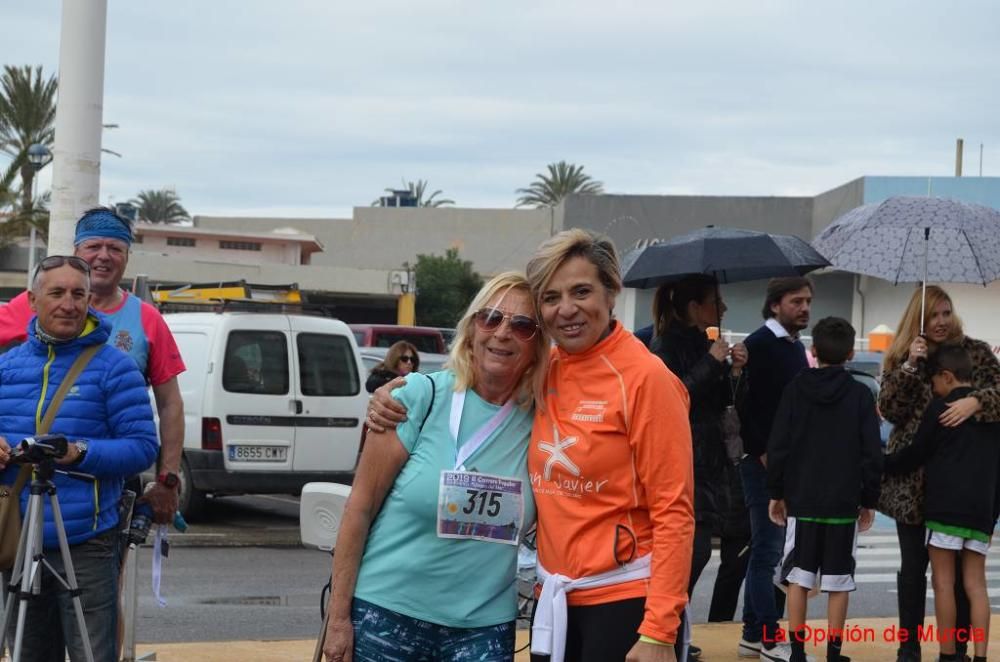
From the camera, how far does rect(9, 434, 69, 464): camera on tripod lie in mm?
4367

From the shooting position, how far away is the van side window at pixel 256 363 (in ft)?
42.7

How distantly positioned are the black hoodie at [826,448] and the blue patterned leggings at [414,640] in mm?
3204

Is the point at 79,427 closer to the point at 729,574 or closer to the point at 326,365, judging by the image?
the point at 729,574

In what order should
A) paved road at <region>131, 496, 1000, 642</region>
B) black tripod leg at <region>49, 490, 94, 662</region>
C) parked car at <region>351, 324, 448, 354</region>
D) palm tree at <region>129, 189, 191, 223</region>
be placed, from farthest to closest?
palm tree at <region>129, 189, 191, 223</region>, parked car at <region>351, 324, 448, 354</region>, paved road at <region>131, 496, 1000, 642</region>, black tripod leg at <region>49, 490, 94, 662</region>

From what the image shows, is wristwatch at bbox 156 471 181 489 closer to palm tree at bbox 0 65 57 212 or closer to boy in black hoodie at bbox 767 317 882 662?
boy in black hoodie at bbox 767 317 882 662

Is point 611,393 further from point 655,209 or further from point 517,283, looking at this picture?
point 655,209

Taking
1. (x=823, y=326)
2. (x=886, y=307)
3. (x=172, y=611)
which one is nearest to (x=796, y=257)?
(x=823, y=326)

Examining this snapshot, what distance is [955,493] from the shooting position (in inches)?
269

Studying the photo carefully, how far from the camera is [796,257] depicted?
7.18 m

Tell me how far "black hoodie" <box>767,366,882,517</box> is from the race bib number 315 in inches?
125

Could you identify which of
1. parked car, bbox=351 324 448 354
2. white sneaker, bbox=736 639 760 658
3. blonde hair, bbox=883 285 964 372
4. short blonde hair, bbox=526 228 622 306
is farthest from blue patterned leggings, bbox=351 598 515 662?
parked car, bbox=351 324 448 354

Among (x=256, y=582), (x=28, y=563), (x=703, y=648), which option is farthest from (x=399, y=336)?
(x=28, y=563)

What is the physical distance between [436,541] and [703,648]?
3.87 meters

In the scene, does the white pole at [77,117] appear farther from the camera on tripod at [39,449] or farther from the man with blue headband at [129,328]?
the camera on tripod at [39,449]
